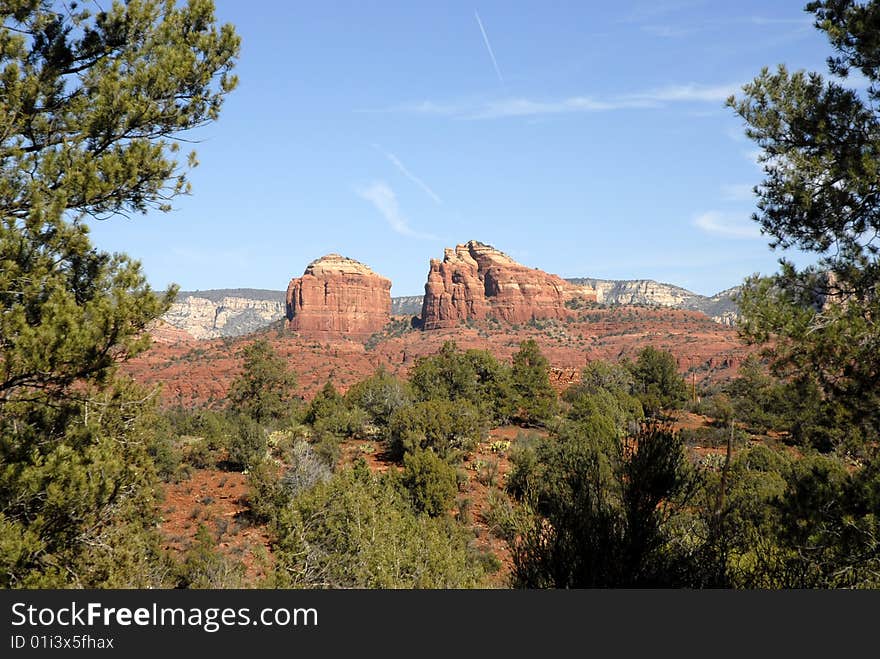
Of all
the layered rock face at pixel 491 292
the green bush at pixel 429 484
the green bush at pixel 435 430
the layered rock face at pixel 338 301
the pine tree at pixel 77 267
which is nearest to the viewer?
the pine tree at pixel 77 267

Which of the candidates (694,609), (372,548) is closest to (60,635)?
(694,609)

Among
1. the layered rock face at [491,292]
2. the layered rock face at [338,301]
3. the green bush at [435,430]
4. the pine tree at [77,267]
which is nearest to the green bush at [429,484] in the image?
the green bush at [435,430]

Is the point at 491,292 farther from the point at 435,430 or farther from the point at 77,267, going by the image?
the point at 77,267

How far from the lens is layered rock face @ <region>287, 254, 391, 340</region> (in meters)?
141

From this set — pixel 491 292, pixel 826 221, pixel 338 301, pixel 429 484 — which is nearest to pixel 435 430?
pixel 429 484

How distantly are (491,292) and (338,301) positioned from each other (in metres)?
36.8

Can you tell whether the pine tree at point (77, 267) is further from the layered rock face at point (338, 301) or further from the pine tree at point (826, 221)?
the layered rock face at point (338, 301)

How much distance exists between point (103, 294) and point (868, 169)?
8779 millimetres

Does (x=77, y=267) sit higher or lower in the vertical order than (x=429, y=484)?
higher

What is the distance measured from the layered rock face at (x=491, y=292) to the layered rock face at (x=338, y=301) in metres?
12.7

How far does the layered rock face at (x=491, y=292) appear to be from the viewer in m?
140

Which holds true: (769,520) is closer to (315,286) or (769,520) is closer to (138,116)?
(138,116)

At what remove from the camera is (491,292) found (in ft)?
483

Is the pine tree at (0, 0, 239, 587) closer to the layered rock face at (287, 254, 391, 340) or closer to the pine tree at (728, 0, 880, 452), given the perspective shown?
the pine tree at (728, 0, 880, 452)
